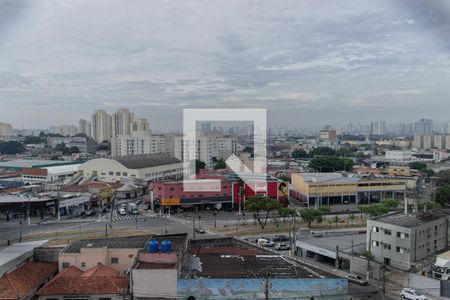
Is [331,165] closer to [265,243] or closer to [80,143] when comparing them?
[265,243]

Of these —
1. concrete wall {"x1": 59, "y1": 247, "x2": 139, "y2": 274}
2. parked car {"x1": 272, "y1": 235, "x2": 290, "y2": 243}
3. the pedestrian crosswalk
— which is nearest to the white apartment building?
the pedestrian crosswalk

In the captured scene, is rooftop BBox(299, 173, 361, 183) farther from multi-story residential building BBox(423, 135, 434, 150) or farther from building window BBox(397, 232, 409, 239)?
multi-story residential building BBox(423, 135, 434, 150)

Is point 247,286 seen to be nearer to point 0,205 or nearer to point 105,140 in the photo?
point 0,205

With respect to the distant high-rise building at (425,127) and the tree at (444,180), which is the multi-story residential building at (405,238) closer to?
the tree at (444,180)

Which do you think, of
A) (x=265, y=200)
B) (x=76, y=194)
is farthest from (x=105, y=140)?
(x=265, y=200)

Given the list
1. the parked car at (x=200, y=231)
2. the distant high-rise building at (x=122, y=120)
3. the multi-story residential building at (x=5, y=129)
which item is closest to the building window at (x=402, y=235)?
the parked car at (x=200, y=231)

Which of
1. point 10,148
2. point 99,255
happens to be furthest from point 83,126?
point 99,255

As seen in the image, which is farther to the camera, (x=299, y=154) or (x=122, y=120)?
(x=122, y=120)
